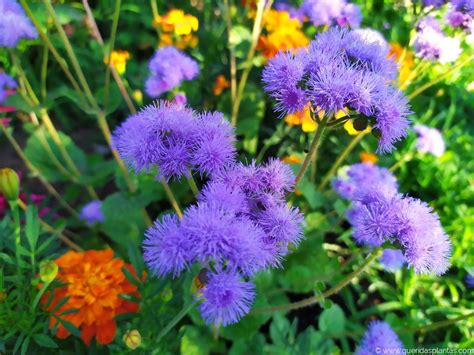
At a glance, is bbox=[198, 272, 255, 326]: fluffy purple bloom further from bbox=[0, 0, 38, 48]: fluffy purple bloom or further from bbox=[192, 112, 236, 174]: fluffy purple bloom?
bbox=[0, 0, 38, 48]: fluffy purple bloom

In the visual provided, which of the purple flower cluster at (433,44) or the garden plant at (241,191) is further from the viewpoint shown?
the purple flower cluster at (433,44)

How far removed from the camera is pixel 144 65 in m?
2.00

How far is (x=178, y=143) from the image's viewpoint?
→ 0.75 m

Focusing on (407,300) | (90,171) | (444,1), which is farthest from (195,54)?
(407,300)

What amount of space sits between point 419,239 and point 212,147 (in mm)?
409

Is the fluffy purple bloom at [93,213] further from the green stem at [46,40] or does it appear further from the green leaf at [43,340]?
the green leaf at [43,340]

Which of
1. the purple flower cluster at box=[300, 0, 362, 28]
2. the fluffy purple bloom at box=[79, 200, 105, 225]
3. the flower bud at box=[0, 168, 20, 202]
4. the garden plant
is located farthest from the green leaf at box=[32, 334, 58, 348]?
the purple flower cluster at box=[300, 0, 362, 28]

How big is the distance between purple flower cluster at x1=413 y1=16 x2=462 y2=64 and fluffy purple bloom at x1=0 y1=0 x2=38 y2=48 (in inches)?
42.7

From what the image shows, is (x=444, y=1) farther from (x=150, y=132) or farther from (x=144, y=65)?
(x=144, y=65)

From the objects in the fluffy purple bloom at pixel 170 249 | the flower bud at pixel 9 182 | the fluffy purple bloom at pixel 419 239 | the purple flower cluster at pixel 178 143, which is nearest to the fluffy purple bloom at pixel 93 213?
the flower bud at pixel 9 182

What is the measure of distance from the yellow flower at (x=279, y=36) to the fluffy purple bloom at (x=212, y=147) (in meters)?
0.94

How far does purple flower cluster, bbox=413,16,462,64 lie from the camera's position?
1.25 m

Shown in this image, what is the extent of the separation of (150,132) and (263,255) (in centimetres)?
29

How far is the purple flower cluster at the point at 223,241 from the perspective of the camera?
62cm
